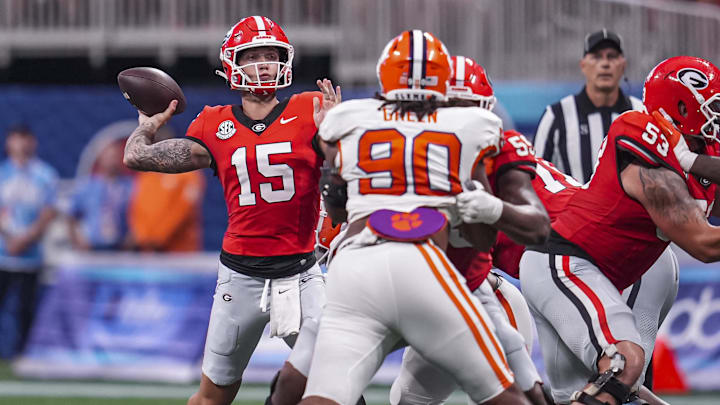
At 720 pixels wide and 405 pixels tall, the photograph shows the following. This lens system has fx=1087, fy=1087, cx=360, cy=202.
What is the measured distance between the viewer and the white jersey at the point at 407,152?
11.8 feet

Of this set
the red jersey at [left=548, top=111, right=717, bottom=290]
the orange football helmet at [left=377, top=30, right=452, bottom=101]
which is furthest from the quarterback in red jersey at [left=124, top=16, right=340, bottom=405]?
the red jersey at [left=548, top=111, right=717, bottom=290]

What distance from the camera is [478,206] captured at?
11.6ft

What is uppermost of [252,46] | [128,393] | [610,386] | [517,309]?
[252,46]

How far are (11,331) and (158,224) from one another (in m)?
1.62

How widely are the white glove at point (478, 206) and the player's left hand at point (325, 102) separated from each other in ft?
3.89

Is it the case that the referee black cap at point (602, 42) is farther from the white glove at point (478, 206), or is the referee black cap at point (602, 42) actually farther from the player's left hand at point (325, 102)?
the white glove at point (478, 206)

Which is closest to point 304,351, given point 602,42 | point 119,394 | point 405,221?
point 405,221

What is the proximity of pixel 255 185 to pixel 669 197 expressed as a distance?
1737 millimetres

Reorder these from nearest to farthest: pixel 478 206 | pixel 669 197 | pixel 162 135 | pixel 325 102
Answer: pixel 478 206
pixel 669 197
pixel 325 102
pixel 162 135

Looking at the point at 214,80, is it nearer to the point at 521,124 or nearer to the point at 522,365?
the point at 521,124

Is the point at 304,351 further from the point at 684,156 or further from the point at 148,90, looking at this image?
the point at 684,156

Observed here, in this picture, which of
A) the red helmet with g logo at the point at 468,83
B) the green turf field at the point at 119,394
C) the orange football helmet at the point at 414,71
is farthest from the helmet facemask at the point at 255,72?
the green turf field at the point at 119,394

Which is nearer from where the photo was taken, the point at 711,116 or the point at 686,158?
the point at 686,158

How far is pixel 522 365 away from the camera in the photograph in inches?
159
